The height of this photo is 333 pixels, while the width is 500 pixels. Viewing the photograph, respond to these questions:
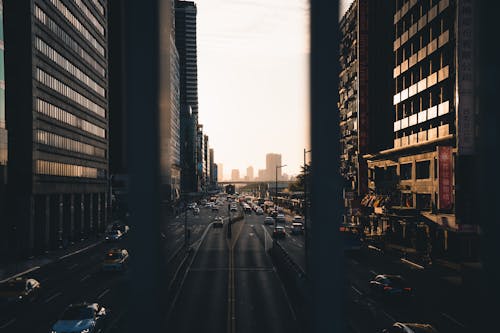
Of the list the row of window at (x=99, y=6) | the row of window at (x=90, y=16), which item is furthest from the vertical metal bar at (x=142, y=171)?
the row of window at (x=99, y=6)

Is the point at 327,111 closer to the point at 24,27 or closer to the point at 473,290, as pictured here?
the point at 473,290

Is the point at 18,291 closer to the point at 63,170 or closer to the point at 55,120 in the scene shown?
the point at 55,120

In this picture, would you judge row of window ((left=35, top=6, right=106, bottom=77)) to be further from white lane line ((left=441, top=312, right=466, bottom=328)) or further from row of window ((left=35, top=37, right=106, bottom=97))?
white lane line ((left=441, top=312, right=466, bottom=328))

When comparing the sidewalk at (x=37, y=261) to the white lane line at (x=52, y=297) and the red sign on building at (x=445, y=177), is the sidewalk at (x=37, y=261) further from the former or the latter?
the red sign on building at (x=445, y=177)

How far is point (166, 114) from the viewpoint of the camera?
3359 mm

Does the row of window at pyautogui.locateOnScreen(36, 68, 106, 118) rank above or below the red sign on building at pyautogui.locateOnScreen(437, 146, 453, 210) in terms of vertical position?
above

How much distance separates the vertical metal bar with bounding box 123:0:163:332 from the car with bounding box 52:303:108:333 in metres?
18.8

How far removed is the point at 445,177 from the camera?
4141cm

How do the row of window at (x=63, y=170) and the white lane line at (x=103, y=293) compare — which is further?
the row of window at (x=63, y=170)

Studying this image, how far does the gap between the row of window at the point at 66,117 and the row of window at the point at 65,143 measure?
7.71ft

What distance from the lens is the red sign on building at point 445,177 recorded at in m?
40.9

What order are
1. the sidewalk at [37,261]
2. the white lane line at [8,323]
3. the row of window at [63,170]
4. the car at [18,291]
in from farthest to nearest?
the row of window at [63,170] → the sidewalk at [37,261] → the car at [18,291] → the white lane line at [8,323]

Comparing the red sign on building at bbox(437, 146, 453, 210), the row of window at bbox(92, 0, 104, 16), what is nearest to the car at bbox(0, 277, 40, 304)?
the red sign on building at bbox(437, 146, 453, 210)

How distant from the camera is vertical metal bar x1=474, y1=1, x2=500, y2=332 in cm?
333
